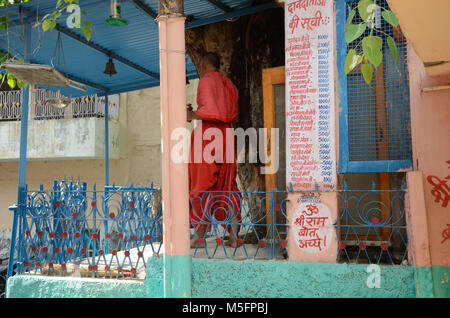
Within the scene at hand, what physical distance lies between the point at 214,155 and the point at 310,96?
139cm

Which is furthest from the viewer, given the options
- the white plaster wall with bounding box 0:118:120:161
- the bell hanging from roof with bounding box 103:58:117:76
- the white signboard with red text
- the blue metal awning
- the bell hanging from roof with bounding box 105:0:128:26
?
the white plaster wall with bounding box 0:118:120:161

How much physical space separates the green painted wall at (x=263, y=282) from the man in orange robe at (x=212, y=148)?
737 mm

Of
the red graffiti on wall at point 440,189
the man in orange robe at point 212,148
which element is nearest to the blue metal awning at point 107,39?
the man in orange robe at point 212,148

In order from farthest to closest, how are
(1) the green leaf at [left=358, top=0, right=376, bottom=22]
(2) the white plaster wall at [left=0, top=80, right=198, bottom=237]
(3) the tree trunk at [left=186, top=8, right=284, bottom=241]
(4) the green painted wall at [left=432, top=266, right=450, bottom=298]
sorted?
(2) the white plaster wall at [left=0, top=80, right=198, bottom=237] < (3) the tree trunk at [left=186, top=8, right=284, bottom=241] < (4) the green painted wall at [left=432, top=266, right=450, bottom=298] < (1) the green leaf at [left=358, top=0, right=376, bottom=22]

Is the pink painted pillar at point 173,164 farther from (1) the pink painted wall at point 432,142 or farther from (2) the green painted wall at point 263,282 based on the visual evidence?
(1) the pink painted wall at point 432,142

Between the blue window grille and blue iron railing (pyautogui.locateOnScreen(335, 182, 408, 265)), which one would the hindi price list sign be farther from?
blue iron railing (pyautogui.locateOnScreen(335, 182, 408, 265))

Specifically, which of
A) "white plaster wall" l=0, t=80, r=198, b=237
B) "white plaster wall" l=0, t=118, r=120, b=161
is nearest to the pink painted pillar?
"white plaster wall" l=0, t=80, r=198, b=237

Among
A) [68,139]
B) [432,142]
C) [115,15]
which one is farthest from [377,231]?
[68,139]

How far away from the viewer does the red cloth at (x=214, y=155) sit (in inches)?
213

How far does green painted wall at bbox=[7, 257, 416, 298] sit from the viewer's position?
4301 millimetres

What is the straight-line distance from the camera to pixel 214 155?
5.55 m

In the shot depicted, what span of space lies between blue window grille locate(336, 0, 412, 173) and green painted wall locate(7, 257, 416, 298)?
988mm

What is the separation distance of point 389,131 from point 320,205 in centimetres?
108

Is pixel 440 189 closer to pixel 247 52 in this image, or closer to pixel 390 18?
pixel 390 18
